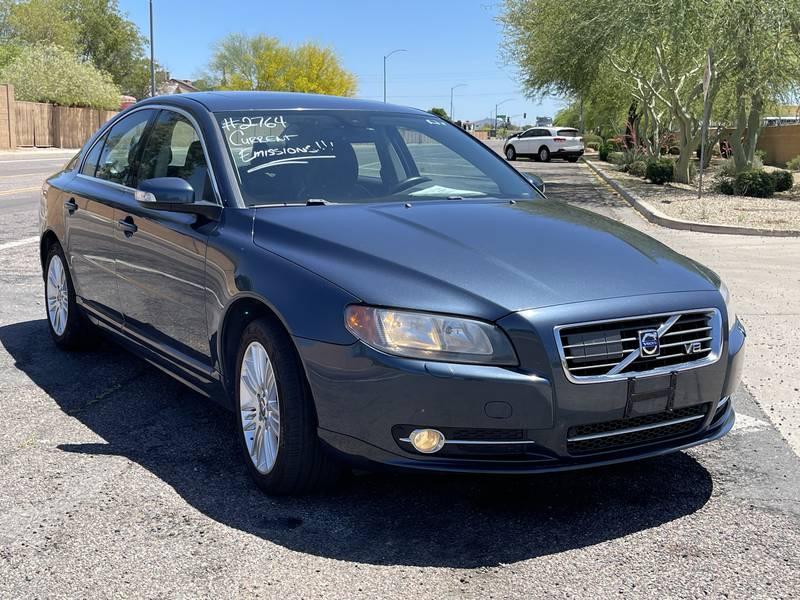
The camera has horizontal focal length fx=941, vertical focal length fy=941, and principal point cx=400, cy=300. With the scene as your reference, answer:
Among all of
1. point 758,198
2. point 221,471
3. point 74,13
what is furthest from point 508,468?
point 74,13

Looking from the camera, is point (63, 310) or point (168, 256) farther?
point (63, 310)

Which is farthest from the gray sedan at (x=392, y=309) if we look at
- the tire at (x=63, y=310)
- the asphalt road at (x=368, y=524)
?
the tire at (x=63, y=310)

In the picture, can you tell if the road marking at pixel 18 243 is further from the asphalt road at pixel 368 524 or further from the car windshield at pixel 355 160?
the car windshield at pixel 355 160

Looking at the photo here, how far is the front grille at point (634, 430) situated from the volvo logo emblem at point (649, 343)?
0.25 metres

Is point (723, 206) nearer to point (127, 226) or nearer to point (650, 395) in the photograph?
point (127, 226)

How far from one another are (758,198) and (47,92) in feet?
149

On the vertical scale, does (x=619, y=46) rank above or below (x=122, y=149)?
above

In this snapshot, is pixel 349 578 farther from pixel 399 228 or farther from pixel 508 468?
pixel 399 228

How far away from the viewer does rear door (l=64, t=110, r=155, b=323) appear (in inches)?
207

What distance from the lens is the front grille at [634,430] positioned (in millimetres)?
3383

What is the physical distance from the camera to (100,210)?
5383mm

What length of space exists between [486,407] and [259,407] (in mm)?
1058

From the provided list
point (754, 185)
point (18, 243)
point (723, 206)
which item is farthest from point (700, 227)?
point (18, 243)

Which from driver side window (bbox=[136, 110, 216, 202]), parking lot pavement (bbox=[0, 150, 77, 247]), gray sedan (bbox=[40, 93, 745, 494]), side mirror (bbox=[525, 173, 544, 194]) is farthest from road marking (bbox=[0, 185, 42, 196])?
side mirror (bbox=[525, 173, 544, 194])
